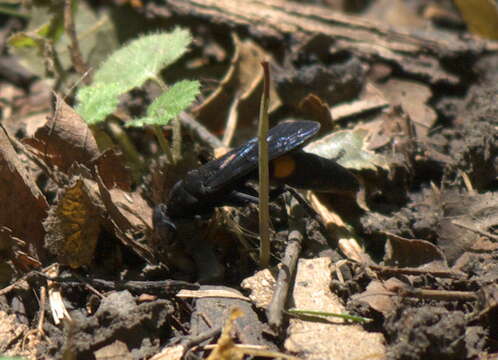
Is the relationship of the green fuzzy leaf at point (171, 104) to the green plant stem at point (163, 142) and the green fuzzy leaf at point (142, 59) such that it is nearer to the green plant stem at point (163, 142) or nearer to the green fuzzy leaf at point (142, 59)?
the green plant stem at point (163, 142)

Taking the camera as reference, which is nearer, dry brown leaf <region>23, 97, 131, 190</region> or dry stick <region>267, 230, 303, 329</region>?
dry stick <region>267, 230, 303, 329</region>

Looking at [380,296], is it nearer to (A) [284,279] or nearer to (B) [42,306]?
(A) [284,279]

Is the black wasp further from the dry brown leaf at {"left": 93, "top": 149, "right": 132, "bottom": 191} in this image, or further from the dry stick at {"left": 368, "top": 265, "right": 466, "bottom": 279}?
the dry stick at {"left": 368, "top": 265, "right": 466, "bottom": 279}

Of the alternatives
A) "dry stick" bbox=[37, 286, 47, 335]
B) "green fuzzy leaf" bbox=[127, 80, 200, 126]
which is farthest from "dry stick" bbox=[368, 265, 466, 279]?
"dry stick" bbox=[37, 286, 47, 335]

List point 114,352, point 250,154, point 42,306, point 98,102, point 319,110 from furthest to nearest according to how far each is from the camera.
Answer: point 319,110
point 98,102
point 250,154
point 42,306
point 114,352

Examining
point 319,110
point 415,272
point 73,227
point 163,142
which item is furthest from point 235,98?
point 415,272
